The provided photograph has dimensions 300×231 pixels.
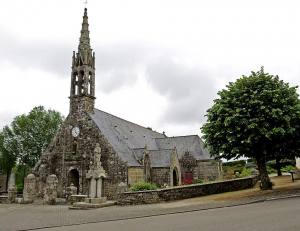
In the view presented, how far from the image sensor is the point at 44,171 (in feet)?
103

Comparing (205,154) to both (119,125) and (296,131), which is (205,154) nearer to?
(119,125)

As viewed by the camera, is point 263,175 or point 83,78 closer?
point 263,175

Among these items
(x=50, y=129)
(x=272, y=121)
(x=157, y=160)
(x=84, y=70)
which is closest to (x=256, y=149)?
(x=272, y=121)

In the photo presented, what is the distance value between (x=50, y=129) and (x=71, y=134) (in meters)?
18.5

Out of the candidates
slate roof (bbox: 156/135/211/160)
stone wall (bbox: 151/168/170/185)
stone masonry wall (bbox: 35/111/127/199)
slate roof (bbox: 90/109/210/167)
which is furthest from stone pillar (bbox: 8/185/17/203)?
slate roof (bbox: 156/135/211/160)

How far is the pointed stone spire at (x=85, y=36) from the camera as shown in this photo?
33.7 metres

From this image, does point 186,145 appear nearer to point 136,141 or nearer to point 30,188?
point 136,141

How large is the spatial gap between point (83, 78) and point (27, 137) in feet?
64.5

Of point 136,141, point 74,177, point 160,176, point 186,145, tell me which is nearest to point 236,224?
point 160,176

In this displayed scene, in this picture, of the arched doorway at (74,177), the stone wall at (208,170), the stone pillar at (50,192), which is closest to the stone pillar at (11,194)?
the stone pillar at (50,192)

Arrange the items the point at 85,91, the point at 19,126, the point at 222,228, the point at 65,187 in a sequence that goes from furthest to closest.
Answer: the point at 19,126
the point at 85,91
the point at 65,187
the point at 222,228

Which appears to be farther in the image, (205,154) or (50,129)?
(50,129)

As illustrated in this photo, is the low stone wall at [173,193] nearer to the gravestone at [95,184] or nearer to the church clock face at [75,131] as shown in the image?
the gravestone at [95,184]

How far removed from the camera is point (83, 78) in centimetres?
3266
